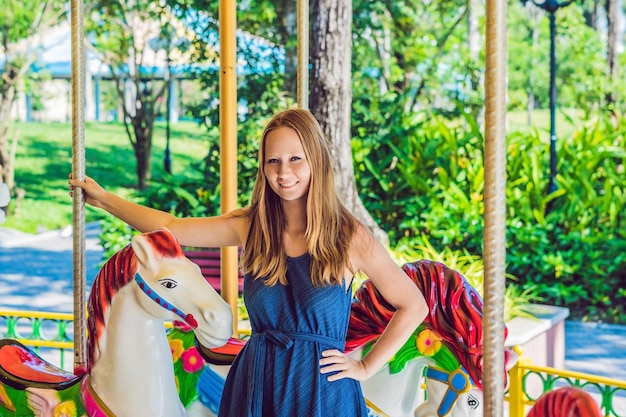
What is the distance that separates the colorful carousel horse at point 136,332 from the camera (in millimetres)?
1633

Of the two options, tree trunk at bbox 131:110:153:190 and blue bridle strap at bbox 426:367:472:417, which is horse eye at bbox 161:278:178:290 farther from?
tree trunk at bbox 131:110:153:190

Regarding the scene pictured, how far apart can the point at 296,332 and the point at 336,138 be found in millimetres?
3896

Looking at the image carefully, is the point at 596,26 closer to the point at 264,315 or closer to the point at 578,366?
the point at 578,366

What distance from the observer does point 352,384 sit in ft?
5.21

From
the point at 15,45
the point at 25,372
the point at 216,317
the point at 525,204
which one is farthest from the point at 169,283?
the point at 15,45

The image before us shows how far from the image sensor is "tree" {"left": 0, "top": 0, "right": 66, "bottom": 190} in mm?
10008

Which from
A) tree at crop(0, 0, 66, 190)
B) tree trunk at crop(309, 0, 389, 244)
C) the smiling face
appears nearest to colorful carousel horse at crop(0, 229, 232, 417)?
the smiling face

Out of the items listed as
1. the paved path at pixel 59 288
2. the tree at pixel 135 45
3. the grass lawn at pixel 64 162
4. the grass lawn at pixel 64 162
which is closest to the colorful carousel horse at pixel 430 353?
the paved path at pixel 59 288

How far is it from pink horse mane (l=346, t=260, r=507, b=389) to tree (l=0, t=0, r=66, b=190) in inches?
347

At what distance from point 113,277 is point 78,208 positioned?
1.00 ft

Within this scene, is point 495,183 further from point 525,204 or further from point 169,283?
point 525,204

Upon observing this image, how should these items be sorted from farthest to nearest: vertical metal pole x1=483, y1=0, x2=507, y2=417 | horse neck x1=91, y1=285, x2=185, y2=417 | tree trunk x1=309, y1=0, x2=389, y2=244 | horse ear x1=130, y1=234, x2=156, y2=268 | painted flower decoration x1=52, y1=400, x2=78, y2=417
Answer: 1. tree trunk x1=309, y1=0, x2=389, y2=244
2. painted flower decoration x1=52, y1=400, x2=78, y2=417
3. horse neck x1=91, y1=285, x2=185, y2=417
4. horse ear x1=130, y1=234, x2=156, y2=268
5. vertical metal pole x1=483, y1=0, x2=507, y2=417

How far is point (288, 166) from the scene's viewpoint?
152 centimetres

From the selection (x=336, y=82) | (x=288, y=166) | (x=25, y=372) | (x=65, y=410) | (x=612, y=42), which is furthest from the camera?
(x=612, y=42)
